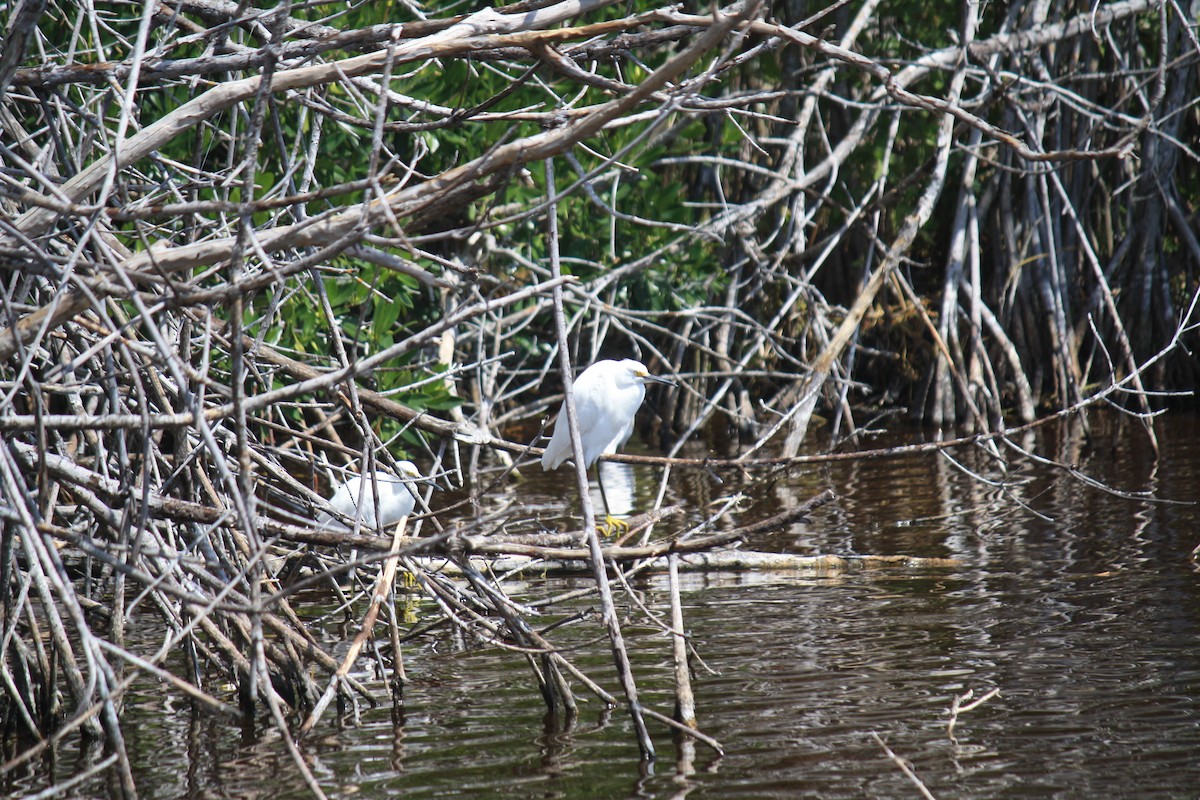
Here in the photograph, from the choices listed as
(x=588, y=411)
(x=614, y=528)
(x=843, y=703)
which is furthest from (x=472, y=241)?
(x=843, y=703)

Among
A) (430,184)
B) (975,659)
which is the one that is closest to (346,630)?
(975,659)

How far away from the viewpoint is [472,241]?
8734mm

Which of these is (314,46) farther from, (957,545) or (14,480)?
(957,545)

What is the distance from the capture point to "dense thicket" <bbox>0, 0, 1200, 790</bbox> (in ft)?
8.26

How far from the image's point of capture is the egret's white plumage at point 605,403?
20.6 ft

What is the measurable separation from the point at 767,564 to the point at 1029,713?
1967 millimetres

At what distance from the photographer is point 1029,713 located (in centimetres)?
338

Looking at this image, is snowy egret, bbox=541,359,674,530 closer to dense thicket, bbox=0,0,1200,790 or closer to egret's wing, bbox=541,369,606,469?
egret's wing, bbox=541,369,606,469

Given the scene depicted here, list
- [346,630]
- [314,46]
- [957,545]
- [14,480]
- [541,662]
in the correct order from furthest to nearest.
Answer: [957,545] → [346,630] → [541,662] → [314,46] → [14,480]

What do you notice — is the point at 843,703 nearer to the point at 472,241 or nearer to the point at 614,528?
the point at 614,528

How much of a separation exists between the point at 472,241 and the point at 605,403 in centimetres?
283

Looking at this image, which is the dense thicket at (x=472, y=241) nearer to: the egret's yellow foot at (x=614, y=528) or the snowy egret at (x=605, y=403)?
the snowy egret at (x=605, y=403)

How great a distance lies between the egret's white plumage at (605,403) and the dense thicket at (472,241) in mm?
421

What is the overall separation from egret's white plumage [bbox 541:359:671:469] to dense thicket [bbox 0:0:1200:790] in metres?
0.42
